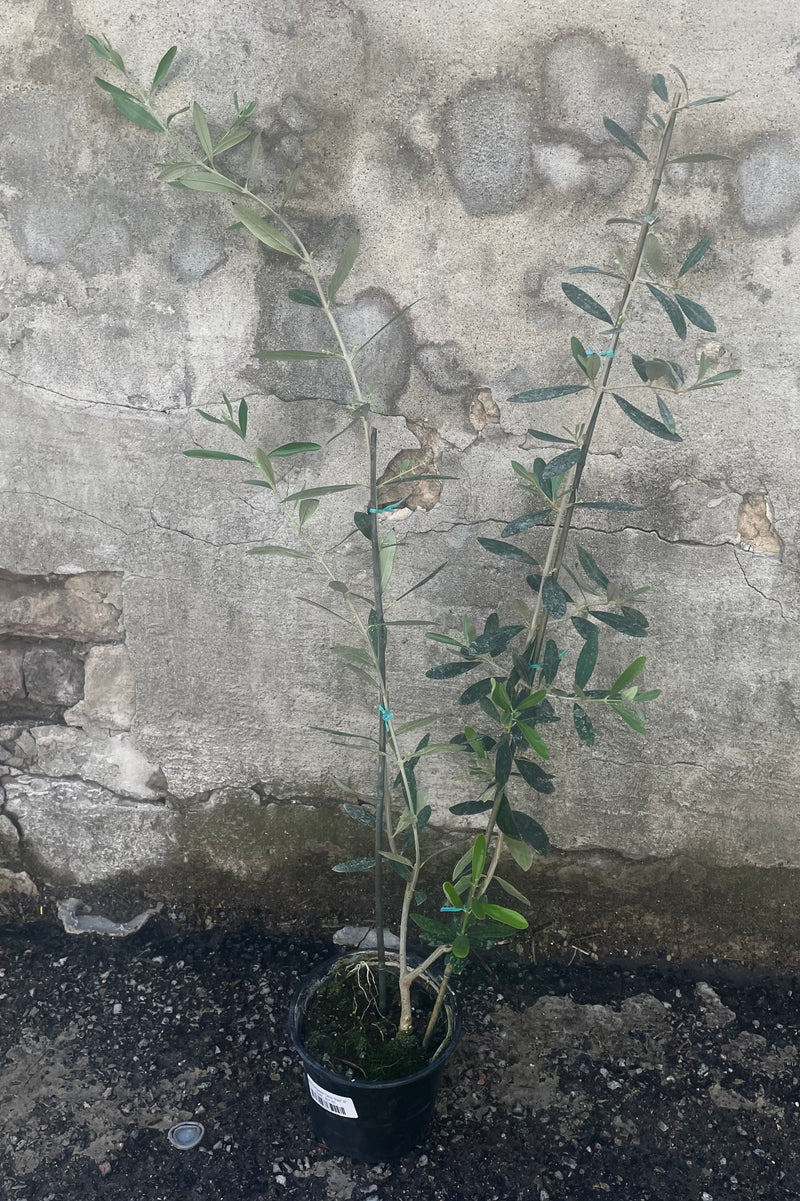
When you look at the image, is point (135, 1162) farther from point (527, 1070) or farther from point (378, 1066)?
point (527, 1070)

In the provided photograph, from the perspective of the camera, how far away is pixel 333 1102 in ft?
5.51

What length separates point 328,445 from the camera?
1998mm

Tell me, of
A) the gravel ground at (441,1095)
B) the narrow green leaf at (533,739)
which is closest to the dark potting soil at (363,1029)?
the gravel ground at (441,1095)

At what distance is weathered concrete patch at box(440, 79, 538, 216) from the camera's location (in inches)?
71.7

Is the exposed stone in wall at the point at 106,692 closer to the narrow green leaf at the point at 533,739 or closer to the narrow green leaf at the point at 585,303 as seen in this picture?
the narrow green leaf at the point at 533,739

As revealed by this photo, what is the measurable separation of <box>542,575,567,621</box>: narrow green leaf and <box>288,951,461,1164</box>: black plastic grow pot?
86 cm

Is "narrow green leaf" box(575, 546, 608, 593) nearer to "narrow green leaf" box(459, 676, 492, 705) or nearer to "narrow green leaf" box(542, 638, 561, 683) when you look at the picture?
"narrow green leaf" box(542, 638, 561, 683)

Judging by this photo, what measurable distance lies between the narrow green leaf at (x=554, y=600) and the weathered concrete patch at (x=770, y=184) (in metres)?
0.95

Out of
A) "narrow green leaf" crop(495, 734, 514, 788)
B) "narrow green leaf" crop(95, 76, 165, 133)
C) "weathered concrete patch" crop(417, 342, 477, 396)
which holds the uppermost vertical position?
"narrow green leaf" crop(95, 76, 165, 133)

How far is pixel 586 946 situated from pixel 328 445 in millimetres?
1413

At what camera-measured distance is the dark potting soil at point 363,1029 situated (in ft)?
5.60

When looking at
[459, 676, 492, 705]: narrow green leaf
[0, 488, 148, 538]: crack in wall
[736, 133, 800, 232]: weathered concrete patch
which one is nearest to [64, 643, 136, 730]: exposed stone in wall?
[0, 488, 148, 538]: crack in wall

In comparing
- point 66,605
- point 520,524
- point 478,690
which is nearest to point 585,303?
point 520,524

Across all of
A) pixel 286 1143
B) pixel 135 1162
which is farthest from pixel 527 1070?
pixel 135 1162
